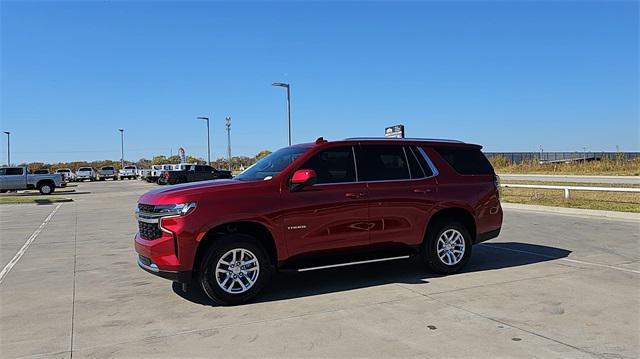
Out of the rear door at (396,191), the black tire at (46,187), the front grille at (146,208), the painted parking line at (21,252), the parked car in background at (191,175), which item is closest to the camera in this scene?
the front grille at (146,208)

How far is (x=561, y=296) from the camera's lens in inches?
249

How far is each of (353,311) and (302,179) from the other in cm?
159

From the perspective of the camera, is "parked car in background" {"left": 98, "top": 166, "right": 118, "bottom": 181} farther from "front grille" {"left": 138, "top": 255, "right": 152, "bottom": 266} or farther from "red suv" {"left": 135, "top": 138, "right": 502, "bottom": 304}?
"front grille" {"left": 138, "top": 255, "right": 152, "bottom": 266}

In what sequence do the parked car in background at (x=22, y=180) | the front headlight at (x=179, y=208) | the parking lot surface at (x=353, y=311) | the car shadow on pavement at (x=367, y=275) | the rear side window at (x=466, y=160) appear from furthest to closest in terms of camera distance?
1. the parked car in background at (x=22, y=180)
2. the rear side window at (x=466, y=160)
3. the car shadow on pavement at (x=367, y=275)
4. the front headlight at (x=179, y=208)
5. the parking lot surface at (x=353, y=311)

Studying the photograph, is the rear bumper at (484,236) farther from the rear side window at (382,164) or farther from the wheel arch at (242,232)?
the wheel arch at (242,232)

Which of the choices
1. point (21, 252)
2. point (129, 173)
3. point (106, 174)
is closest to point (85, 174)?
point (106, 174)

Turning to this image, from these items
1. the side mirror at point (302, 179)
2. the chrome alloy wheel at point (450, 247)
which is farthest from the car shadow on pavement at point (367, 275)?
the side mirror at point (302, 179)

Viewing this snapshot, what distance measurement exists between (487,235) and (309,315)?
3.55 meters

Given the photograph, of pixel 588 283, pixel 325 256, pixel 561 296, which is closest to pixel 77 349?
pixel 325 256

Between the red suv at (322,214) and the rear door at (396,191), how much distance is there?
0.05 feet

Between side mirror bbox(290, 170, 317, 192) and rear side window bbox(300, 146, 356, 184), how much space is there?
0.98 ft

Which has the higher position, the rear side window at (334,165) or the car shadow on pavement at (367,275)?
the rear side window at (334,165)

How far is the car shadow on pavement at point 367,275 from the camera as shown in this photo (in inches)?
263

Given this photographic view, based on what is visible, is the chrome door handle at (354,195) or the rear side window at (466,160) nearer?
the chrome door handle at (354,195)
